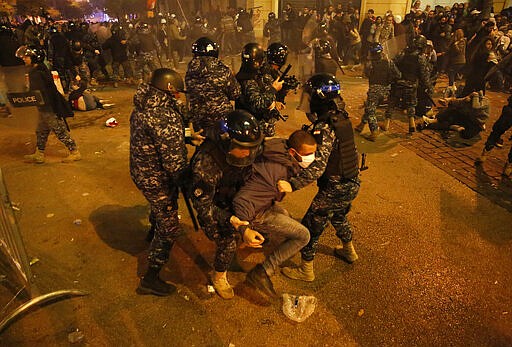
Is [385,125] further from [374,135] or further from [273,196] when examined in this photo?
[273,196]

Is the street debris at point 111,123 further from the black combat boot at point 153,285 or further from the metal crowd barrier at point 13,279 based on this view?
the black combat boot at point 153,285

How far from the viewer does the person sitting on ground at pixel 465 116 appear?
23.3 feet

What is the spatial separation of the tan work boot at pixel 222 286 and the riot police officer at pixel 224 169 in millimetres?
510

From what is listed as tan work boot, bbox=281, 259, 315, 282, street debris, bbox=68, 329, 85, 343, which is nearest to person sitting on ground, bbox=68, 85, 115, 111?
street debris, bbox=68, 329, 85, 343

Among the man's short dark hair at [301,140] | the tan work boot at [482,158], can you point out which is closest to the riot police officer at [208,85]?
the man's short dark hair at [301,140]

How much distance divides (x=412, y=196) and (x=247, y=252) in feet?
9.07

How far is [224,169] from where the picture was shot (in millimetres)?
2715

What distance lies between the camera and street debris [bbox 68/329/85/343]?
299 cm

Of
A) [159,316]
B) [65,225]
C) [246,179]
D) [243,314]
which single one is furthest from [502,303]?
[65,225]

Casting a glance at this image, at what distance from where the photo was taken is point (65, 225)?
14.7 ft

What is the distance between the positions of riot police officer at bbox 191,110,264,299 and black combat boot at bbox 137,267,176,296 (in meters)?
0.83

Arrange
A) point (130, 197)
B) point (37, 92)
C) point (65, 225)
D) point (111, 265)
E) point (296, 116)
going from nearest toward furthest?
point (111, 265)
point (65, 225)
point (130, 197)
point (37, 92)
point (296, 116)

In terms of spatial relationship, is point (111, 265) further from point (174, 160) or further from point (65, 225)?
point (174, 160)

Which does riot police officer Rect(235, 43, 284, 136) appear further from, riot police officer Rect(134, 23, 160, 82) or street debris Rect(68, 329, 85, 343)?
riot police officer Rect(134, 23, 160, 82)
